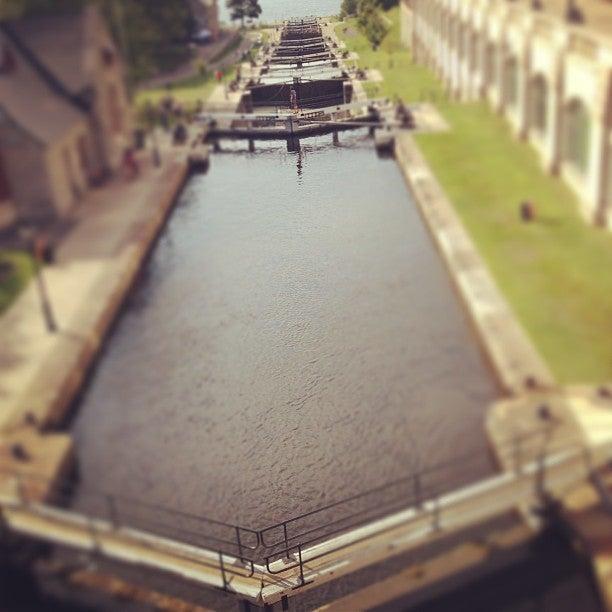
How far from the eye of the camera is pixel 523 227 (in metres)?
9.41

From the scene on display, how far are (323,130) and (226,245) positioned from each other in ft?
6.85

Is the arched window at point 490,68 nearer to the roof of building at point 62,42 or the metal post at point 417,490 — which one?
the metal post at point 417,490

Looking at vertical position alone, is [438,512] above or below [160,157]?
below

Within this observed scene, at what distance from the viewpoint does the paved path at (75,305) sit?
802 cm

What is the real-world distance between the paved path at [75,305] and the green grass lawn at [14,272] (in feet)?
0.38

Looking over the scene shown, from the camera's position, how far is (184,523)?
27.2 feet

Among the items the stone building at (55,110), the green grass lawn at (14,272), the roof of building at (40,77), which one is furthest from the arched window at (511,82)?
the green grass lawn at (14,272)

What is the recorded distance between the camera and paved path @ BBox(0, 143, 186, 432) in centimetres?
802

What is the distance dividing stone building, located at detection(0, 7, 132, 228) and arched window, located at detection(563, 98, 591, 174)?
18.5ft

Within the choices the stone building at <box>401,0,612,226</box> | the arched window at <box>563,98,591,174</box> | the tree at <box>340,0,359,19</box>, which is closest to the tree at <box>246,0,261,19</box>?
the tree at <box>340,0,359,19</box>

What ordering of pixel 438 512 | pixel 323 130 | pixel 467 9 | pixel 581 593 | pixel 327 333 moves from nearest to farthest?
pixel 581 593 < pixel 438 512 < pixel 327 333 < pixel 323 130 < pixel 467 9

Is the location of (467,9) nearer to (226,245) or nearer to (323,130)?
(323,130)

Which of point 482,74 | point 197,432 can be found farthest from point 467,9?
point 197,432

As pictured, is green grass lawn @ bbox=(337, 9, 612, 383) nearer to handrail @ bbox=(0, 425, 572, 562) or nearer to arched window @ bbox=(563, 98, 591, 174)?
arched window @ bbox=(563, 98, 591, 174)
